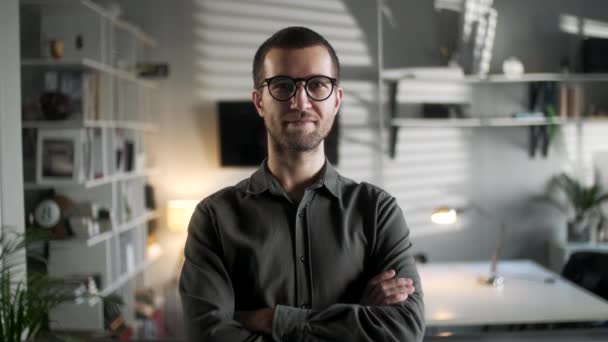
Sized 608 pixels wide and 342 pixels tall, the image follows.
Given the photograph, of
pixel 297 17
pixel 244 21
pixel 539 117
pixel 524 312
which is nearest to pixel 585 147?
pixel 539 117

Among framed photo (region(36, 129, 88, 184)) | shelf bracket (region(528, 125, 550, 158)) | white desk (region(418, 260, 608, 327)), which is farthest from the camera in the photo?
shelf bracket (region(528, 125, 550, 158))

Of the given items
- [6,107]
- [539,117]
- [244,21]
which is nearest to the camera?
[6,107]

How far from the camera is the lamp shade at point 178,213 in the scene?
444cm

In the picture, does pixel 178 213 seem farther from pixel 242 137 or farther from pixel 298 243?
pixel 298 243

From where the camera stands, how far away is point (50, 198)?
138 inches

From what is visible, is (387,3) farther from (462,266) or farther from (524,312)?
(524,312)

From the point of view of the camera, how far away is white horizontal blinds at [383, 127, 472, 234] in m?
4.56

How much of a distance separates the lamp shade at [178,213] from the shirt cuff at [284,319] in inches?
122

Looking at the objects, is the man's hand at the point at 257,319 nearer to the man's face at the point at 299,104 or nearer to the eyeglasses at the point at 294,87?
the man's face at the point at 299,104

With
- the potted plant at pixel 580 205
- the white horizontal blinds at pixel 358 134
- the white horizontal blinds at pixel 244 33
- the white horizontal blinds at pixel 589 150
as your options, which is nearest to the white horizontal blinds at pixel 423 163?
the white horizontal blinds at pixel 358 134

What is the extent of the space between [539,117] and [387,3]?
1.44 metres

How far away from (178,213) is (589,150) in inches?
117

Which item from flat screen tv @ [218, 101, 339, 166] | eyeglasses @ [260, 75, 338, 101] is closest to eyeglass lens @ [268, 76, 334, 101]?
eyeglasses @ [260, 75, 338, 101]

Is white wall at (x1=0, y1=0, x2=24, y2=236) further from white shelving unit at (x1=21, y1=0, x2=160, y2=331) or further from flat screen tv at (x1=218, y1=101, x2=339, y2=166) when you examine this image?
flat screen tv at (x1=218, y1=101, x2=339, y2=166)
